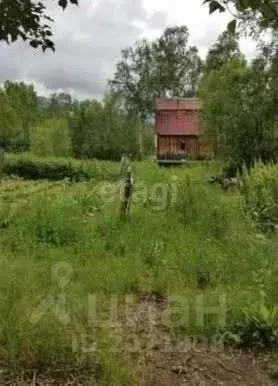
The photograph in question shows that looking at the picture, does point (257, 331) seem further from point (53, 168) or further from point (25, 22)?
point (53, 168)

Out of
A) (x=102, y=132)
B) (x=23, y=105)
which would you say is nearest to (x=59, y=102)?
(x=23, y=105)

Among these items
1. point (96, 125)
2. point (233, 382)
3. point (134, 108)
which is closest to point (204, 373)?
point (233, 382)

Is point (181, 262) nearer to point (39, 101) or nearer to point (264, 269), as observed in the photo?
point (264, 269)

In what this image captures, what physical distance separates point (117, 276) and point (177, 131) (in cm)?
3176

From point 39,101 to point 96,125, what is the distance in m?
15.4

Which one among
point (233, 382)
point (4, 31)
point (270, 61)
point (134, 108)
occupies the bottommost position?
point (233, 382)

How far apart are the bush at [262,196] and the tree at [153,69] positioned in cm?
3424

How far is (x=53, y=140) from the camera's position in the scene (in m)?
37.2

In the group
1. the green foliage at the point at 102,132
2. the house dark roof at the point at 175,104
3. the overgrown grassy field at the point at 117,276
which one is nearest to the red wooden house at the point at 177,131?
the house dark roof at the point at 175,104

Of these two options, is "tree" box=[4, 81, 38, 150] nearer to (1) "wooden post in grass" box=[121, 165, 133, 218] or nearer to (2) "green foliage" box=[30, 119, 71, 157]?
(2) "green foliage" box=[30, 119, 71, 157]

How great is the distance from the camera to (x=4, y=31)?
8.89 feet

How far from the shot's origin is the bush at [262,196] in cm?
884

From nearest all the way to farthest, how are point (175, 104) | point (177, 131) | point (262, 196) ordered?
1. point (262, 196)
2. point (177, 131)
3. point (175, 104)

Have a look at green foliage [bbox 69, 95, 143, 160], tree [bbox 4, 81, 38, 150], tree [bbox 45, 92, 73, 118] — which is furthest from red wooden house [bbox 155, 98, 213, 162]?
tree [bbox 45, 92, 73, 118]
